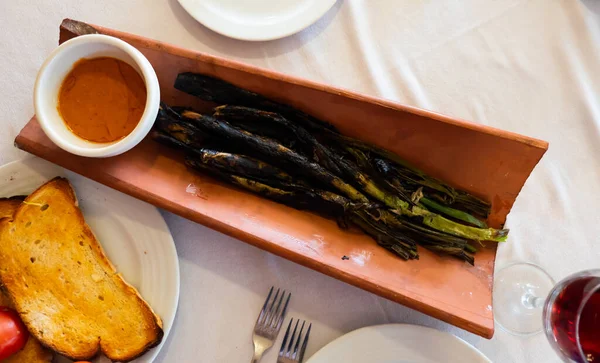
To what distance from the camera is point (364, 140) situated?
1013mm

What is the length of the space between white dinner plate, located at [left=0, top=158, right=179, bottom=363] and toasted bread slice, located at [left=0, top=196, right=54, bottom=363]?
30mm

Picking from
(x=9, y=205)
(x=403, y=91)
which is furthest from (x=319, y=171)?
(x=9, y=205)

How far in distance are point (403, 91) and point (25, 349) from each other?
40.0 inches

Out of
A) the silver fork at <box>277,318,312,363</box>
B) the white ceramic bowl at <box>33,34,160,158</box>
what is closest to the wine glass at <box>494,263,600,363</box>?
the silver fork at <box>277,318,312,363</box>

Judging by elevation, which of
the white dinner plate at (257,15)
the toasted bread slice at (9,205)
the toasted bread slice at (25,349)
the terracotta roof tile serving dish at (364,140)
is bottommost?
the toasted bread slice at (25,349)

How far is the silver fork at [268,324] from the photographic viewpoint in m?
1.05

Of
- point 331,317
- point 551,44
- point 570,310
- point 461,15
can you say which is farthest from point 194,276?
point 551,44

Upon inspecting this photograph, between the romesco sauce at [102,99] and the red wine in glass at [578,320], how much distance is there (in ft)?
2.96

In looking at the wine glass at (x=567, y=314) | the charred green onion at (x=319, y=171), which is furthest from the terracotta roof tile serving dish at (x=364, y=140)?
the wine glass at (x=567, y=314)

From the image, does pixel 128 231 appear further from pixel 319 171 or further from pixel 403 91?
pixel 403 91

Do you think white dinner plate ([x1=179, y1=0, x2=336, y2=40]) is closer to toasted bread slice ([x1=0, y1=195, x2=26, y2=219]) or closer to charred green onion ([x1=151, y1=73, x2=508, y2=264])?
charred green onion ([x1=151, y1=73, x2=508, y2=264])

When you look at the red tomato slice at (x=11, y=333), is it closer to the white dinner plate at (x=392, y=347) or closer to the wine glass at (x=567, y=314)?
the white dinner plate at (x=392, y=347)

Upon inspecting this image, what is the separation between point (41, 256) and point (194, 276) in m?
0.33

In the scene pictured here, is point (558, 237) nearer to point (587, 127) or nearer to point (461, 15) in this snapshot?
point (587, 127)
